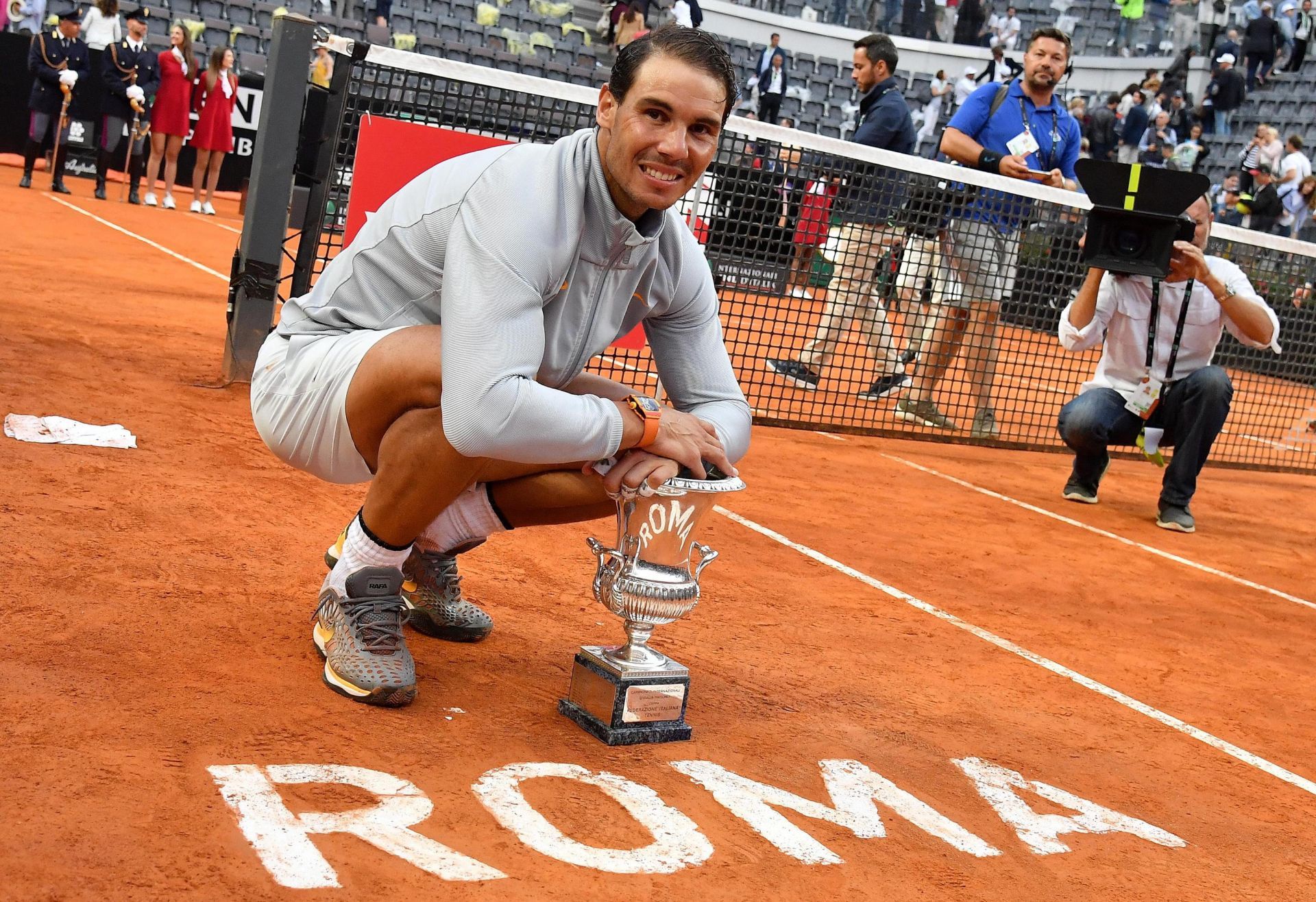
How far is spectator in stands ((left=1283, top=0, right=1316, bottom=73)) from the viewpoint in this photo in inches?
934

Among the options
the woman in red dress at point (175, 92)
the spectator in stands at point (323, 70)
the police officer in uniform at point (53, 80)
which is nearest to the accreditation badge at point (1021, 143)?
the spectator in stands at point (323, 70)

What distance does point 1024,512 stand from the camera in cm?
684

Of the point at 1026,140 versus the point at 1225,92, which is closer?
the point at 1026,140

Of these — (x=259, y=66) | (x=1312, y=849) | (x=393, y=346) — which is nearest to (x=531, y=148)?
(x=393, y=346)

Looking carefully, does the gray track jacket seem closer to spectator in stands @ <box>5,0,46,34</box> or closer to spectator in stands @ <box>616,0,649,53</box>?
spectator in stands @ <box>616,0,649,53</box>

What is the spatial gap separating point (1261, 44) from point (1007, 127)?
1862 centimetres

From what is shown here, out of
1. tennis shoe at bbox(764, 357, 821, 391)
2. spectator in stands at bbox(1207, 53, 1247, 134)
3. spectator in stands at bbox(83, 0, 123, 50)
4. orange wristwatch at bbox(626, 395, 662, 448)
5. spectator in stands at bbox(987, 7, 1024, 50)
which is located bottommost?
tennis shoe at bbox(764, 357, 821, 391)

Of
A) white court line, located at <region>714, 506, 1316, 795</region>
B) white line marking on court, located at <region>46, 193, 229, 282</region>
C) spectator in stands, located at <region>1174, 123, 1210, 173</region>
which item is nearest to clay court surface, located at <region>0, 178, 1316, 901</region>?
white court line, located at <region>714, 506, 1316, 795</region>

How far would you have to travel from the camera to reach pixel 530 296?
9.25 feet

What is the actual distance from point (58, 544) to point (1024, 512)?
15.5 feet

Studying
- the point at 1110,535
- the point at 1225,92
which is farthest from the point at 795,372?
the point at 1225,92

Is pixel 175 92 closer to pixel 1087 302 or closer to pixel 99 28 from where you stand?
pixel 99 28

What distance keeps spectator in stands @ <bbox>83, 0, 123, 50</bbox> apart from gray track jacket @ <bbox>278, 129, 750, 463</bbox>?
14221mm

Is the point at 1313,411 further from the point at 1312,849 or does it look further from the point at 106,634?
the point at 106,634
